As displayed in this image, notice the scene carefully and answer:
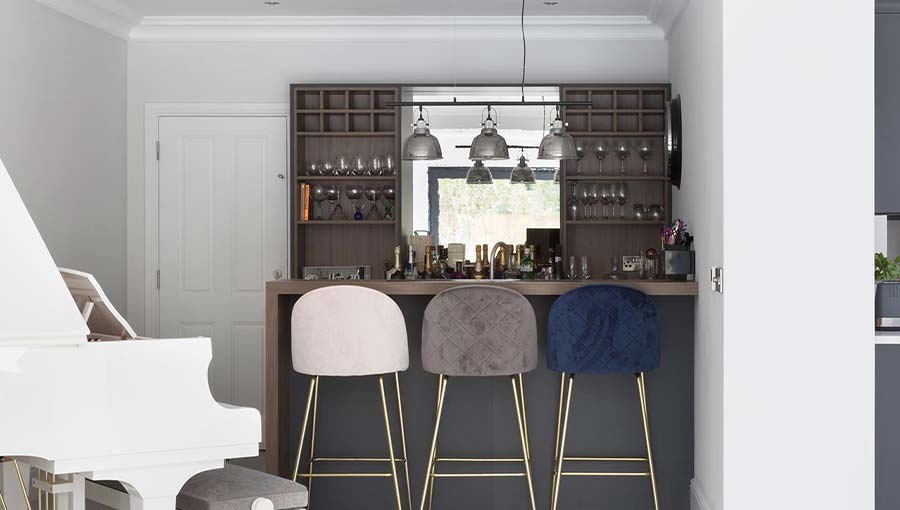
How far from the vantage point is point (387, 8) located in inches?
229

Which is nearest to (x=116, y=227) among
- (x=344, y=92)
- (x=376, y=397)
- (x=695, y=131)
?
(x=344, y=92)

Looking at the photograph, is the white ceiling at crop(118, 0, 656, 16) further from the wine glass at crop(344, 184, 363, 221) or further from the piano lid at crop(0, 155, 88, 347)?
the piano lid at crop(0, 155, 88, 347)

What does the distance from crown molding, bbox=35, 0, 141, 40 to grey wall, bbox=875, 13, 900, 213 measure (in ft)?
14.6

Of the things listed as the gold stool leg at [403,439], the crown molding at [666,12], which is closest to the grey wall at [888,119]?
the crown molding at [666,12]

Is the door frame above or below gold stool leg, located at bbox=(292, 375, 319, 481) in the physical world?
above

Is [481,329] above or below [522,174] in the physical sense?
below

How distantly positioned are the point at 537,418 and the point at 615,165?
102 inches

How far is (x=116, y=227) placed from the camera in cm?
595

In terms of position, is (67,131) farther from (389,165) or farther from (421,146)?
(421,146)

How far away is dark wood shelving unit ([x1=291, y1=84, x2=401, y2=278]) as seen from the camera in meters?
6.00

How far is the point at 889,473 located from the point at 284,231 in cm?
402

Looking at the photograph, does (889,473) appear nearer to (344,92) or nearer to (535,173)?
(344,92)

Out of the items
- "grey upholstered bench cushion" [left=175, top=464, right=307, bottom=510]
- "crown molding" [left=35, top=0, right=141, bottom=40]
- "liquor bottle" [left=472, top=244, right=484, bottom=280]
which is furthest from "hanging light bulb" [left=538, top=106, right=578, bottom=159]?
"crown molding" [left=35, top=0, right=141, bottom=40]

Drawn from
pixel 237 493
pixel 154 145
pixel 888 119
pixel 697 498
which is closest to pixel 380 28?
pixel 154 145
